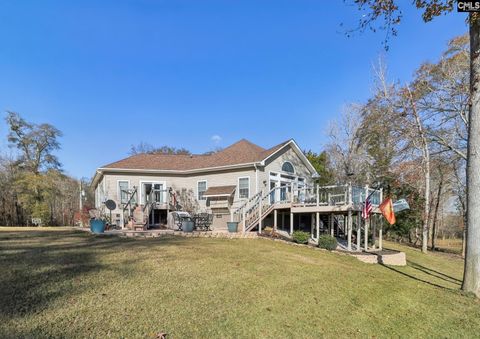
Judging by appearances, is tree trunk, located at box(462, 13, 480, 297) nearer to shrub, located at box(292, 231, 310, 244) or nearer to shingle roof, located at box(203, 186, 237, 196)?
shrub, located at box(292, 231, 310, 244)

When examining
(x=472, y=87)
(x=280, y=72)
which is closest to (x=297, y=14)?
(x=280, y=72)

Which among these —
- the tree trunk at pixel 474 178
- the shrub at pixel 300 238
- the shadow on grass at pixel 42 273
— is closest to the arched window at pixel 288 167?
the shrub at pixel 300 238

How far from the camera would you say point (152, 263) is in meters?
6.60

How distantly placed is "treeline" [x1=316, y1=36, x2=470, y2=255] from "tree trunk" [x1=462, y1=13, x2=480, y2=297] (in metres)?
7.32

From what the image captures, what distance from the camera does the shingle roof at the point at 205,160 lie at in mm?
18109

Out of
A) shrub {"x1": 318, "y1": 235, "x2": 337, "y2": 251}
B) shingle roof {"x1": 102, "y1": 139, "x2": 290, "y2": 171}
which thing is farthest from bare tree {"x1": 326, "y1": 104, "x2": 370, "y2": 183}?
shrub {"x1": 318, "y1": 235, "x2": 337, "y2": 251}

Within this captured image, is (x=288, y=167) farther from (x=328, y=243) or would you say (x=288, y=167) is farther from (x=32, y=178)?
(x=32, y=178)

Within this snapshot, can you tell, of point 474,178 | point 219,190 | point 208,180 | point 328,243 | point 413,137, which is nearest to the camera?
point 474,178

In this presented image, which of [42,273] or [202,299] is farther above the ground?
[42,273]

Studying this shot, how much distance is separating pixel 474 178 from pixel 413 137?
1335cm

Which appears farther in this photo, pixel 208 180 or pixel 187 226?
pixel 208 180

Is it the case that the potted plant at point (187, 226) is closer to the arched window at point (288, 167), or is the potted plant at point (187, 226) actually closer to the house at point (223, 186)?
the house at point (223, 186)

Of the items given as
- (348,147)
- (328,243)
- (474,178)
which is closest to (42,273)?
(474,178)

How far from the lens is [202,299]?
4793mm
